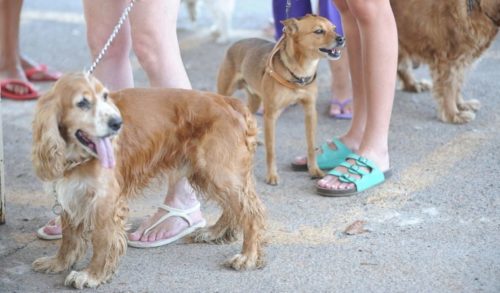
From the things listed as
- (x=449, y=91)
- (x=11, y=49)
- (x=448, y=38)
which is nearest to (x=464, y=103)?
(x=449, y=91)

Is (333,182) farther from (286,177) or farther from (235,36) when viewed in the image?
(235,36)

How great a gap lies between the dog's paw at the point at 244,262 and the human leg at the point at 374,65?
3.00 ft

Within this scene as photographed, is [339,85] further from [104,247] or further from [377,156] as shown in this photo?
[104,247]

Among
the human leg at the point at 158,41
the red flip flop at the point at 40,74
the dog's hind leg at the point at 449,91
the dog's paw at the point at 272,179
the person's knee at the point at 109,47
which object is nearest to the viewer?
the human leg at the point at 158,41

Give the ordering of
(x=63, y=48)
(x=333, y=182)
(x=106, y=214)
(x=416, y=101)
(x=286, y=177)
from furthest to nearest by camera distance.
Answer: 1. (x=63, y=48)
2. (x=416, y=101)
3. (x=286, y=177)
4. (x=333, y=182)
5. (x=106, y=214)

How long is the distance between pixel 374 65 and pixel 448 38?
4.60ft

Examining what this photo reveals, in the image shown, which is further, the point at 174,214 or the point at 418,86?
the point at 418,86

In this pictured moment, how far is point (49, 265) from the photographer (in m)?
3.39

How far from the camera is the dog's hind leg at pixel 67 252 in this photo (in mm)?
3357

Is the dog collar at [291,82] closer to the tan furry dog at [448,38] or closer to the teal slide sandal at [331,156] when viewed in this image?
the teal slide sandal at [331,156]

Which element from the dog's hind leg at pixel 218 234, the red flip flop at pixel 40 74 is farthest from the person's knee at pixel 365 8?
the red flip flop at pixel 40 74

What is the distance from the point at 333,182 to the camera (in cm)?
420

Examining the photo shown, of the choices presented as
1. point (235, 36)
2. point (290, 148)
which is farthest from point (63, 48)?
point (290, 148)

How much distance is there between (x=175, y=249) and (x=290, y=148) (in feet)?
5.14
